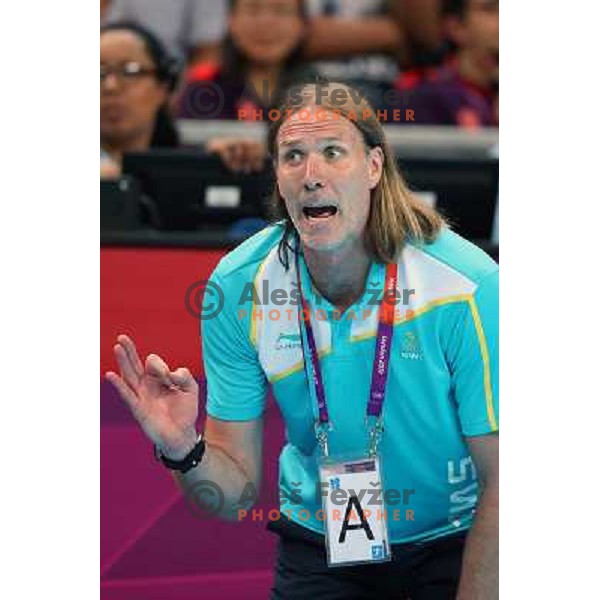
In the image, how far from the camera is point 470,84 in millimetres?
4762

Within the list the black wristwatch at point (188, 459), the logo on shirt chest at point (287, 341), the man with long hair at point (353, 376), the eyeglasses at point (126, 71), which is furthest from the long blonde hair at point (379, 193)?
the eyeglasses at point (126, 71)

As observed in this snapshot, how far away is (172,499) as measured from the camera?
3816 millimetres

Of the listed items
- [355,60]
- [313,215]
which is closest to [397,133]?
[313,215]

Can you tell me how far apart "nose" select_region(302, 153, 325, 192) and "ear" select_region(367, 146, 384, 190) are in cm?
12

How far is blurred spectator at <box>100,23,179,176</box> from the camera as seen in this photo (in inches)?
159

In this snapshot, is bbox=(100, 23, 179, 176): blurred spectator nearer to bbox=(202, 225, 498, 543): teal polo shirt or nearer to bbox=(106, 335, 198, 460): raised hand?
bbox=(202, 225, 498, 543): teal polo shirt

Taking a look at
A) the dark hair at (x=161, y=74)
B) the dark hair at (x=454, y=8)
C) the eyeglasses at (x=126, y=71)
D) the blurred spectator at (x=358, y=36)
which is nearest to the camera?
the eyeglasses at (x=126, y=71)

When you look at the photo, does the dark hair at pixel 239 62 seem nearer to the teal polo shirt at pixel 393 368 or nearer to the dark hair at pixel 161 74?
the dark hair at pixel 161 74

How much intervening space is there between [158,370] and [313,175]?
53 cm

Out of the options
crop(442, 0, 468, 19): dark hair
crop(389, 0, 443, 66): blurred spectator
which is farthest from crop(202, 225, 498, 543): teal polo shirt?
crop(389, 0, 443, 66): blurred spectator

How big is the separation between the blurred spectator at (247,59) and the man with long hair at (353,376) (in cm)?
104

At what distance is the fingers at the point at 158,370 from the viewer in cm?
312

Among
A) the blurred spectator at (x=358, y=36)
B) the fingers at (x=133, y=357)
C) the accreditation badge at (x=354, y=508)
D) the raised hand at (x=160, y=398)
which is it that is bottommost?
the accreditation badge at (x=354, y=508)
